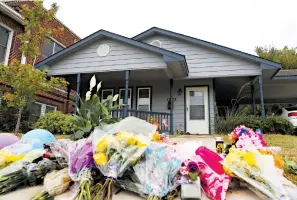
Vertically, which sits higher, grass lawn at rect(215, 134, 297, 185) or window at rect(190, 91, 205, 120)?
window at rect(190, 91, 205, 120)

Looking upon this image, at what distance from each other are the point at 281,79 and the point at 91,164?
384 inches

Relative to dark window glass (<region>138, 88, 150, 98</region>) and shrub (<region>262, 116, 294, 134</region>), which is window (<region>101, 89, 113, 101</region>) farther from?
shrub (<region>262, 116, 294, 134</region>)

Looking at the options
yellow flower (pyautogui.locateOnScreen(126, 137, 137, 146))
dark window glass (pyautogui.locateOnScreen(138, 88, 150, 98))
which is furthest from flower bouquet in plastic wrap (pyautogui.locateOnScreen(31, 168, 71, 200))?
dark window glass (pyautogui.locateOnScreen(138, 88, 150, 98))

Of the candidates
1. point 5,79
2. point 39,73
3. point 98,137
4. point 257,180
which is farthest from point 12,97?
point 257,180

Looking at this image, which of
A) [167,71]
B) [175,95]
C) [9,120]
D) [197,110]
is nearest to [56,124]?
[9,120]

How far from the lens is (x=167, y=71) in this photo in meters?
8.36

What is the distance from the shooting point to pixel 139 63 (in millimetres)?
8219

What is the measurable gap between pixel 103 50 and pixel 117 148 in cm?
764

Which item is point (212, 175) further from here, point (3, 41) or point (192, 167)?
point (3, 41)

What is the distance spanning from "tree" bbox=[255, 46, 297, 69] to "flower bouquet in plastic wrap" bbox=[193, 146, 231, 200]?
25791mm

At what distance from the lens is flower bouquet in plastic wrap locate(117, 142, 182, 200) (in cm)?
158

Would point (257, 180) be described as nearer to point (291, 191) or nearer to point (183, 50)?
point (291, 191)

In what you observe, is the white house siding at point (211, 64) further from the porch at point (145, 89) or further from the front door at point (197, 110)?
the porch at point (145, 89)

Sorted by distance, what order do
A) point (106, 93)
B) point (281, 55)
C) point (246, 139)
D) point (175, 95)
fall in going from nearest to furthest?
point (246, 139) → point (175, 95) → point (106, 93) → point (281, 55)
